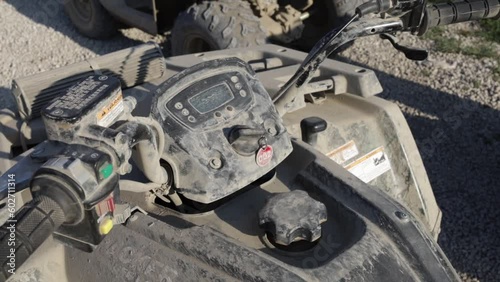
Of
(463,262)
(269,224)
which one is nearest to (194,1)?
(463,262)

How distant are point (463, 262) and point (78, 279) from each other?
2263mm

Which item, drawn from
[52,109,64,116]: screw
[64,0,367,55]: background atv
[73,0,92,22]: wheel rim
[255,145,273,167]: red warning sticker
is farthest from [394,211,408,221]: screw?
[73,0,92,22]: wheel rim

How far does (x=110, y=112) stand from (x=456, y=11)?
1.26 metres

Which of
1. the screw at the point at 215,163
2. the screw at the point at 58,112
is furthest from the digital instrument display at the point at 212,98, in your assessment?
the screw at the point at 58,112

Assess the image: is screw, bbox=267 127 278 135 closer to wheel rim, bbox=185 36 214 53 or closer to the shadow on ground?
wheel rim, bbox=185 36 214 53

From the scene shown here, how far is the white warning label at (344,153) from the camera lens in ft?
8.25

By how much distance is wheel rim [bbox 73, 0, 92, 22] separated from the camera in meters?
5.80

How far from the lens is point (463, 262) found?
11.5 feet

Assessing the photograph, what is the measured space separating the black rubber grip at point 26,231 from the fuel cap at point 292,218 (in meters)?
0.69

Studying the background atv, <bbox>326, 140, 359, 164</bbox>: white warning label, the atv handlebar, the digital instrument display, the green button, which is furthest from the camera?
the background atv

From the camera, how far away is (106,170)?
58.0 inches

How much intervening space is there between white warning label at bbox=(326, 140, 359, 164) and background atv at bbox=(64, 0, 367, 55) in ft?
6.05

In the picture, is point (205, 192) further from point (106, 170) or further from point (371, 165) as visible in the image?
point (371, 165)

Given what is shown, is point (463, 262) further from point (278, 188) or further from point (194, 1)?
point (194, 1)
